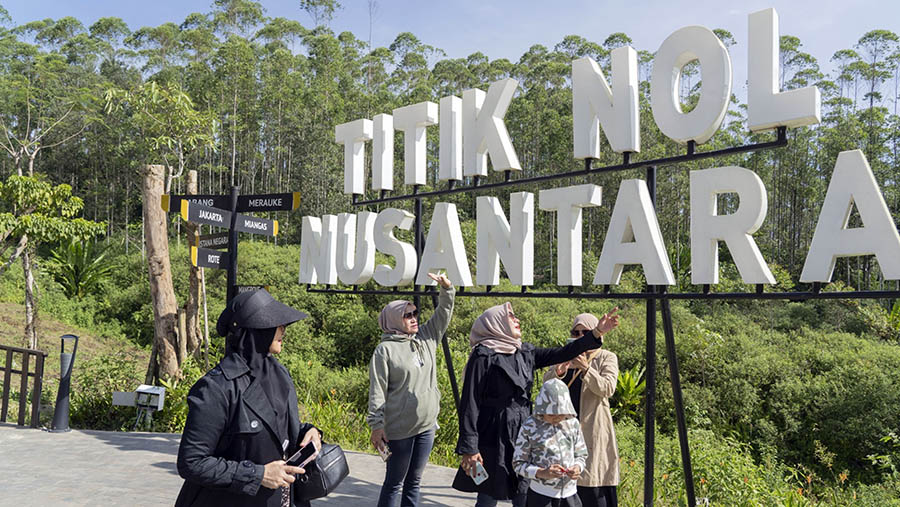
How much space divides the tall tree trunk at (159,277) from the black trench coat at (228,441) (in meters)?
7.06

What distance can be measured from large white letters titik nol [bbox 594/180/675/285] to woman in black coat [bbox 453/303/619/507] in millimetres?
606

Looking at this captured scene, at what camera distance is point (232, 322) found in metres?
2.09

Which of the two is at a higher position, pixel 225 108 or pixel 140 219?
pixel 225 108

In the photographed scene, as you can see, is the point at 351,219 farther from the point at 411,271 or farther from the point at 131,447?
the point at 131,447

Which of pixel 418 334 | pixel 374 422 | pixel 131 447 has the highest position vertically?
pixel 418 334

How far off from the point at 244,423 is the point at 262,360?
0.72 ft

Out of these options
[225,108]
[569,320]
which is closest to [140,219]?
[225,108]

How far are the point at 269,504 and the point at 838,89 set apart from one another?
38.0 metres

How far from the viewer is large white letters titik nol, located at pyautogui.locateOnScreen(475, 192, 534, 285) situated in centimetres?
486

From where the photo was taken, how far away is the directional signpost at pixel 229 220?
5910 mm

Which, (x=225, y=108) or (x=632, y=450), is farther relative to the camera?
(x=225, y=108)

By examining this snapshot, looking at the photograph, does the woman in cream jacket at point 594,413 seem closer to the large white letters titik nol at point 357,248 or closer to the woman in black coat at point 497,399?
the woman in black coat at point 497,399

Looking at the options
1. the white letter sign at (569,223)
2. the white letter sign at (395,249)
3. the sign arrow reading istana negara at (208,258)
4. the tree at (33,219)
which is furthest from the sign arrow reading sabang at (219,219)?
the tree at (33,219)

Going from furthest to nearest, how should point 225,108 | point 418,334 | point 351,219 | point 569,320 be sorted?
point 225,108
point 569,320
point 351,219
point 418,334
